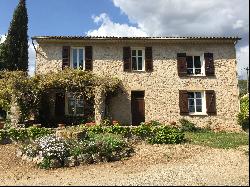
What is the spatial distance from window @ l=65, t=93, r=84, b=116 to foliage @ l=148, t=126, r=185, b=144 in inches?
264

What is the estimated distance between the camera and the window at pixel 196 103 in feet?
73.4

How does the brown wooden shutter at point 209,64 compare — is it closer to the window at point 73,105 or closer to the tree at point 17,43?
Result: the window at point 73,105

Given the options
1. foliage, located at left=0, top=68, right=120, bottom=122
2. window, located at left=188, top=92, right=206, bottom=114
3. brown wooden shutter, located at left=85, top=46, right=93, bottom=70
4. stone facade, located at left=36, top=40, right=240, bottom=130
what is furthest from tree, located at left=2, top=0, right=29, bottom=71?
window, located at left=188, top=92, right=206, bottom=114

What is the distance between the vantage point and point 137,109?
22.2 meters

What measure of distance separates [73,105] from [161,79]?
5.54 metres

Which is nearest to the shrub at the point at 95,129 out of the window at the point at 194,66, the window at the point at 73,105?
the window at the point at 73,105

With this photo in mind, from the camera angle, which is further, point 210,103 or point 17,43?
point 17,43

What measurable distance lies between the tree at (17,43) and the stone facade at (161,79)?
7.32 metres

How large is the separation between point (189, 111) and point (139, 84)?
345cm

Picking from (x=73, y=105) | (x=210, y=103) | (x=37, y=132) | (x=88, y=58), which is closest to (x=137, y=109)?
(x=73, y=105)

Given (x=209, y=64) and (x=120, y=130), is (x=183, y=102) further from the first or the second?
(x=120, y=130)

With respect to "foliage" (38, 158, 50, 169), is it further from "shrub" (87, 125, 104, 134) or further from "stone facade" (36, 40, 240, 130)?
"stone facade" (36, 40, 240, 130)

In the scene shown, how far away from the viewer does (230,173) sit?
10938mm

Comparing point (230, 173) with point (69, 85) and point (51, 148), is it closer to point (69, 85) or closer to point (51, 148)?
point (51, 148)
